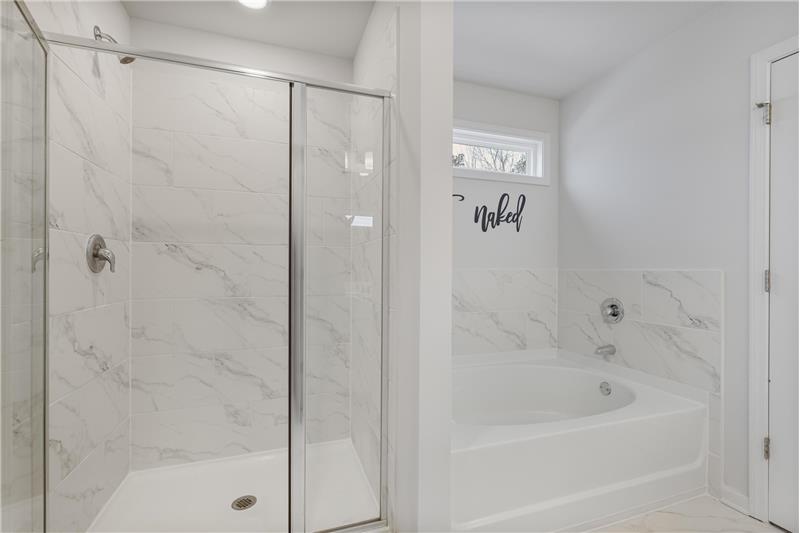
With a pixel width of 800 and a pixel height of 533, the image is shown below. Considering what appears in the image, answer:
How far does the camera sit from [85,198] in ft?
4.81

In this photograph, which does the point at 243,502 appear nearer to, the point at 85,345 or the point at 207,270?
the point at 85,345

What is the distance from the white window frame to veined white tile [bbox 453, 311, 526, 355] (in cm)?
97

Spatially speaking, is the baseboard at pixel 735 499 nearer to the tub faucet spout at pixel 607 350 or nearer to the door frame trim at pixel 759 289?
the door frame trim at pixel 759 289

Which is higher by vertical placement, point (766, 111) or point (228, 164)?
point (766, 111)

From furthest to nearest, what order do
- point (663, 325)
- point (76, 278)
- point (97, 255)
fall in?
point (663, 325) < point (97, 255) < point (76, 278)

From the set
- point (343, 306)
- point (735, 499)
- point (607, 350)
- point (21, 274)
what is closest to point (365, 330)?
point (343, 306)

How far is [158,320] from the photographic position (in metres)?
1.89

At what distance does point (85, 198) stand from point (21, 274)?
505 millimetres

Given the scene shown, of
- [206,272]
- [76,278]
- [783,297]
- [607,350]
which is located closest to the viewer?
[76,278]

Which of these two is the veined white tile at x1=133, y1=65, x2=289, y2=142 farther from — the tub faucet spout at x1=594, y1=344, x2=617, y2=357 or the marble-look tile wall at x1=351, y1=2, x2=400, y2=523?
the tub faucet spout at x1=594, y1=344, x2=617, y2=357

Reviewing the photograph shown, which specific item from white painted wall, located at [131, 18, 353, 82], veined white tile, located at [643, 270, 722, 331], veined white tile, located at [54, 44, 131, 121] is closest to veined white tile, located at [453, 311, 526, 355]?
veined white tile, located at [643, 270, 722, 331]

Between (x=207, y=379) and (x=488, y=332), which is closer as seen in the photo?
(x=207, y=379)

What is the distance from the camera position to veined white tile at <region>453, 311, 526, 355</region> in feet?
8.56

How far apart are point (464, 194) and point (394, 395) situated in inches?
62.7
